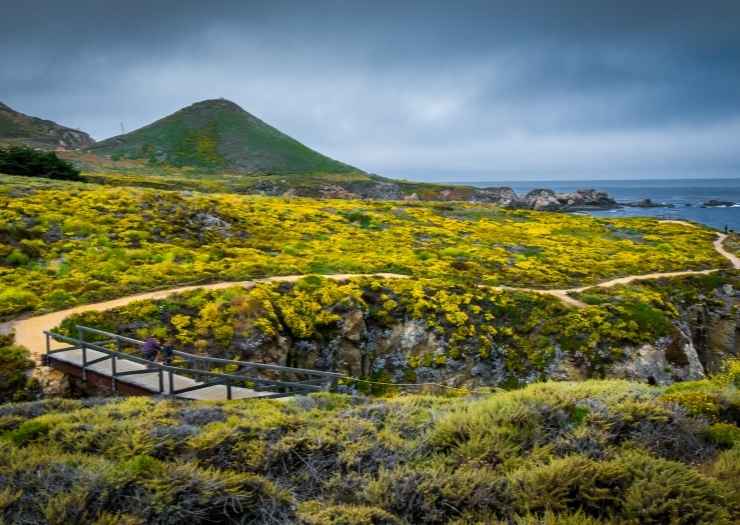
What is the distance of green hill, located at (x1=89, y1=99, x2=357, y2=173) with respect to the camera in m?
150

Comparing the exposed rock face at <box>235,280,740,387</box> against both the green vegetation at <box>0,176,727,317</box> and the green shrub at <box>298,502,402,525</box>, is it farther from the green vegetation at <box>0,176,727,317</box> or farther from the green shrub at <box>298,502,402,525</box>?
the green shrub at <box>298,502,402,525</box>

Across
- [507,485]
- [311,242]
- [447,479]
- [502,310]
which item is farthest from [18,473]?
[311,242]

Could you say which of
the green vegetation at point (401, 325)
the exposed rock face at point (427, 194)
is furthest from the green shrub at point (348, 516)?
the exposed rock face at point (427, 194)

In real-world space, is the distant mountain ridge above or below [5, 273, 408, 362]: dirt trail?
above

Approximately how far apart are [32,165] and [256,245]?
126 ft

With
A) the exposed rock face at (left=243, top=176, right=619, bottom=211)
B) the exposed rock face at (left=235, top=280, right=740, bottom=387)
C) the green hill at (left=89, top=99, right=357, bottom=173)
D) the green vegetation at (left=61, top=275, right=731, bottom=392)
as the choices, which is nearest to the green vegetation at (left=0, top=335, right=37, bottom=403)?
the green vegetation at (left=61, top=275, right=731, bottom=392)

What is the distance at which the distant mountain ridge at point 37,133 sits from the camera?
469ft

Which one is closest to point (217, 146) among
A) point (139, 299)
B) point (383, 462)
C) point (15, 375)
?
point (139, 299)

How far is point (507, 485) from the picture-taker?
26.1ft

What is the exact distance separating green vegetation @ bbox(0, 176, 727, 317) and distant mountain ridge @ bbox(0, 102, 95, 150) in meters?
120

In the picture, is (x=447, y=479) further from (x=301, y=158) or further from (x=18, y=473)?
(x=301, y=158)

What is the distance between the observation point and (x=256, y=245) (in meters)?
40.9

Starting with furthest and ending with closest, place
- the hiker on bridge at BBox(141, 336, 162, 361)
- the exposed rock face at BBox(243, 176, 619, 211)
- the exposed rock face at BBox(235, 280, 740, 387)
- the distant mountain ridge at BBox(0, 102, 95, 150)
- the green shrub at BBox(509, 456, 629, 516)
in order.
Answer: the distant mountain ridge at BBox(0, 102, 95, 150), the exposed rock face at BBox(243, 176, 619, 211), the exposed rock face at BBox(235, 280, 740, 387), the hiker on bridge at BBox(141, 336, 162, 361), the green shrub at BBox(509, 456, 629, 516)

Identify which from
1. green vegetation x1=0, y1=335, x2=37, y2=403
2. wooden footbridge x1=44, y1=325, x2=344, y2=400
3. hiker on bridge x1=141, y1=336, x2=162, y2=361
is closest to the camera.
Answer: wooden footbridge x1=44, y1=325, x2=344, y2=400
